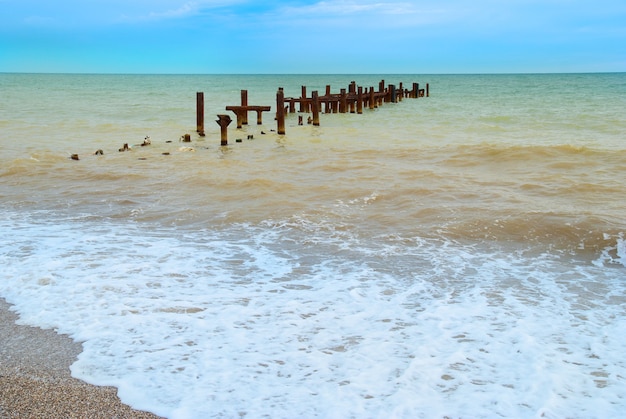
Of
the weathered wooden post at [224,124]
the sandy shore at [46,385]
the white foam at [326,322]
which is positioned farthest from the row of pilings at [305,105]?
the sandy shore at [46,385]

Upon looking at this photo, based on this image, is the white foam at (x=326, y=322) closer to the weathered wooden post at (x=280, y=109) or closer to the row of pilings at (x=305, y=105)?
the row of pilings at (x=305, y=105)

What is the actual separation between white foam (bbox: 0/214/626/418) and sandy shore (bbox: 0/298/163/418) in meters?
0.12

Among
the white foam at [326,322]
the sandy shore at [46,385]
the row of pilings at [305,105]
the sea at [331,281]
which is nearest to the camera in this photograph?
the sandy shore at [46,385]

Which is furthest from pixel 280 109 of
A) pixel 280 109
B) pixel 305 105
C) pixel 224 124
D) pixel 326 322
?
pixel 326 322

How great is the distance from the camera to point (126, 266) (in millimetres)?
6141

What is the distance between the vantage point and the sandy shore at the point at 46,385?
11.1 ft

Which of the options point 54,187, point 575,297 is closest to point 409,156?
point 54,187

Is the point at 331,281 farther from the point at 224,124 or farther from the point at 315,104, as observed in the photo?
the point at 315,104

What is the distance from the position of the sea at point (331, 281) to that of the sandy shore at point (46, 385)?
0.16m

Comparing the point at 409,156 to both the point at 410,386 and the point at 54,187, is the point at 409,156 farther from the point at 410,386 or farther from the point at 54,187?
the point at 410,386

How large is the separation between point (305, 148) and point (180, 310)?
481 inches

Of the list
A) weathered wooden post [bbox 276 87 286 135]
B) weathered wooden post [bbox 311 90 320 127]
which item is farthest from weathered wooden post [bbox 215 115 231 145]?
weathered wooden post [bbox 311 90 320 127]

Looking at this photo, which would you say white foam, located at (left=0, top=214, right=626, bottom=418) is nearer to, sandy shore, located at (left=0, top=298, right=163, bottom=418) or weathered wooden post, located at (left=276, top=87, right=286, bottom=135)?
sandy shore, located at (left=0, top=298, right=163, bottom=418)

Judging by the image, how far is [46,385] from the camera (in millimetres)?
3658
